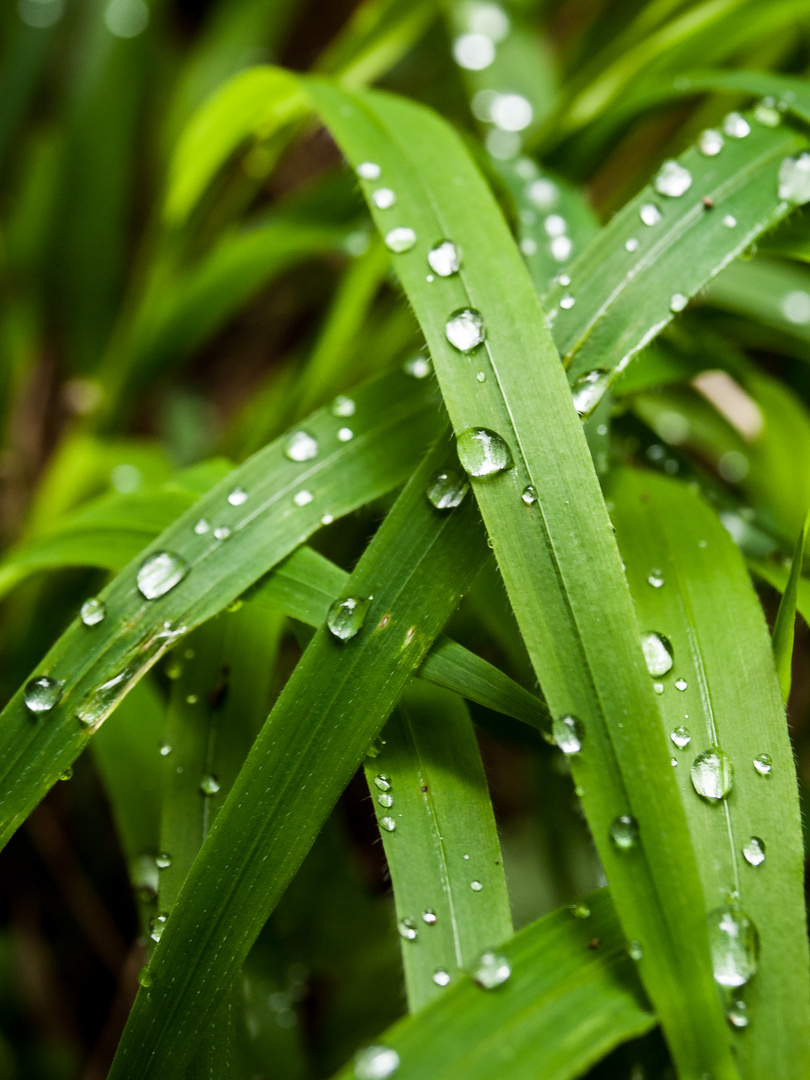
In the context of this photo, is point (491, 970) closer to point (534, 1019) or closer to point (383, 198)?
point (534, 1019)

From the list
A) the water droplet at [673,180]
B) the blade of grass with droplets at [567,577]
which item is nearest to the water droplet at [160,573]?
the blade of grass with droplets at [567,577]

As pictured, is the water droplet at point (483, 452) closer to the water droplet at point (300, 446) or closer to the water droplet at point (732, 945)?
the water droplet at point (300, 446)

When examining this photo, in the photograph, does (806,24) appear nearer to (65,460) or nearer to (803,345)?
(803,345)

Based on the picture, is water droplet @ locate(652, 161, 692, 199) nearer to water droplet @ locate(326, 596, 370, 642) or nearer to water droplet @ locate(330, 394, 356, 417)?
water droplet @ locate(330, 394, 356, 417)

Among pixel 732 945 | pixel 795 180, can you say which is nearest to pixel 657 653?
pixel 732 945

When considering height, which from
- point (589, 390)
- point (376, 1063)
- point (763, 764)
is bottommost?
point (376, 1063)

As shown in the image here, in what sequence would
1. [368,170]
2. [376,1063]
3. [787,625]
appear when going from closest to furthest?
[376,1063], [787,625], [368,170]

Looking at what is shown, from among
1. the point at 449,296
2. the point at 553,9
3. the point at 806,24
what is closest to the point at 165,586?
the point at 449,296
